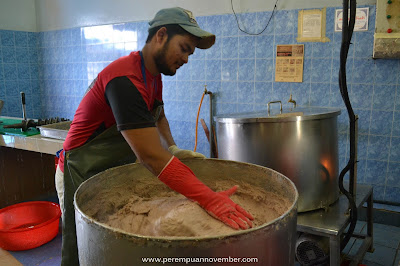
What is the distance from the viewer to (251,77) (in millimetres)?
3408

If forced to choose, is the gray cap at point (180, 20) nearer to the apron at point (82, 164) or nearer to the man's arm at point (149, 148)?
the man's arm at point (149, 148)

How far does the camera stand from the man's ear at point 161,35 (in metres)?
1.32

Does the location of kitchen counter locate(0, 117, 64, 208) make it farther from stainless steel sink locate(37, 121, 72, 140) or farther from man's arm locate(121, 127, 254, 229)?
man's arm locate(121, 127, 254, 229)

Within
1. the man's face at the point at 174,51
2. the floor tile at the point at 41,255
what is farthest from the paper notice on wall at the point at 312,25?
the floor tile at the point at 41,255

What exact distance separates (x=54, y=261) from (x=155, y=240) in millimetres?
2181

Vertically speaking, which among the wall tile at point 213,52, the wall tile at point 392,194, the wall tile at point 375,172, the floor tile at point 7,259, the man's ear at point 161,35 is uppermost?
the wall tile at point 213,52

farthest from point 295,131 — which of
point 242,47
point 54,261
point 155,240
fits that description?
point 54,261

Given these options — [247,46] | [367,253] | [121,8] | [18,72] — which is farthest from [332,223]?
[18,72]

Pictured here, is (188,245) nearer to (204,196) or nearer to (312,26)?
(204,196)

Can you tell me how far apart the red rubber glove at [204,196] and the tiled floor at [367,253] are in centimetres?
188

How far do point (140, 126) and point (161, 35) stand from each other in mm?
401

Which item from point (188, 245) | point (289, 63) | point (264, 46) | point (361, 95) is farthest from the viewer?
point (264, 46)

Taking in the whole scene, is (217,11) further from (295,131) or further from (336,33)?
(295,131)

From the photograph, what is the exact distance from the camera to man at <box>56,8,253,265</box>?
1133 millimetres
